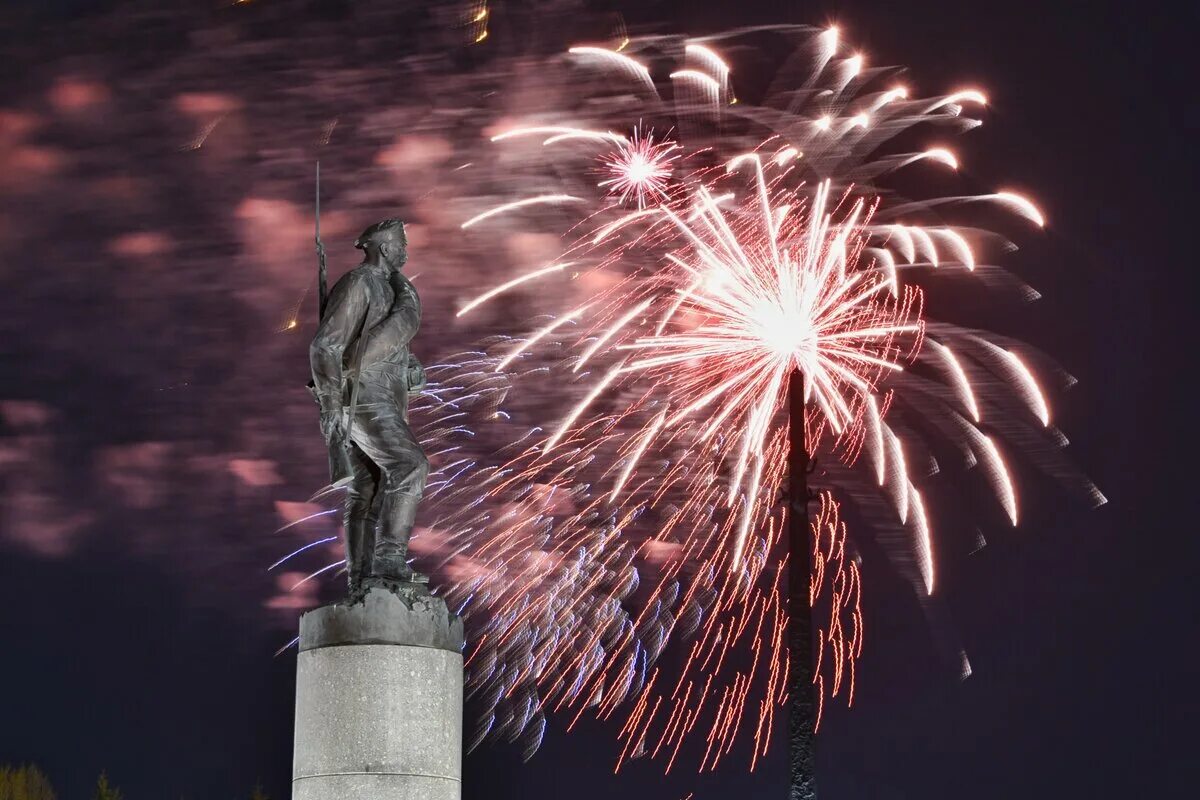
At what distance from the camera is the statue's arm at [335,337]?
14750mm

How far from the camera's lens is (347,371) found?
49.1 ft

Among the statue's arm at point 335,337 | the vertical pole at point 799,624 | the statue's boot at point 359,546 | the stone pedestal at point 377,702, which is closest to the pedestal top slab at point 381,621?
the stone pedestal at point 377,702

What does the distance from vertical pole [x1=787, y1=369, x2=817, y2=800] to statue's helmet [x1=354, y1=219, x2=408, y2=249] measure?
862 cm

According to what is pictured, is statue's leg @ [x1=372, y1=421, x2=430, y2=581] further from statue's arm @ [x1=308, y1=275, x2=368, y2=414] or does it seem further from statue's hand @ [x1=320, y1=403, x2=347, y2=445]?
statue's arm @ [x1=308, y1=275, x2=368, y2=414]

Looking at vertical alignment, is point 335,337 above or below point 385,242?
below

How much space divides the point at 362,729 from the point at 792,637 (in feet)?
30.2

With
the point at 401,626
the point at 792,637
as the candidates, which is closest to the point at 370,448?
the point at 401,626

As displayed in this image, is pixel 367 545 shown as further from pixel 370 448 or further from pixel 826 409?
pixel 826 409

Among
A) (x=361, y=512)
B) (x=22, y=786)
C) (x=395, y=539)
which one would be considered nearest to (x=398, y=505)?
(x=395, y=539)

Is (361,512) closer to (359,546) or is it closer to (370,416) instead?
(359,546)

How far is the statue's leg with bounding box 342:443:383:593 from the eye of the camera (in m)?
14.7

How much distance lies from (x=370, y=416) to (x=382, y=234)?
5.41 ft

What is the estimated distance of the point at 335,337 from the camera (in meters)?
14.8

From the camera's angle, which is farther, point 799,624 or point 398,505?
point 799,624
